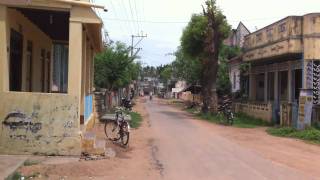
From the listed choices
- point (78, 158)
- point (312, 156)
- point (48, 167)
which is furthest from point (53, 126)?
point (312, 156)

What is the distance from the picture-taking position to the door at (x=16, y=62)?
52.7ft

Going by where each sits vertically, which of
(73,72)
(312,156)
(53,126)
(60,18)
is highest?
(60,18)

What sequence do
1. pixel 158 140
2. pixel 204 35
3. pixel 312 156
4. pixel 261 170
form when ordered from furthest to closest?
pixel 204 35
pixel 158 140
pixel 312 156
pixel 261 170

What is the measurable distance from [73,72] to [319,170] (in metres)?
6.50

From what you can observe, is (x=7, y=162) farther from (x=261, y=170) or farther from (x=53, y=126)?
(x=261, y=170)

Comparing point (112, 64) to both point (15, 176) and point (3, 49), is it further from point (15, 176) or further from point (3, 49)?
point (15, 176)

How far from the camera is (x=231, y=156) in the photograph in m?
16.4


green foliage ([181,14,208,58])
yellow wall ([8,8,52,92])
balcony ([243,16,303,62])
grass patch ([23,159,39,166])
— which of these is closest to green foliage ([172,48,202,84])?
green foliage ([181,14,208,58])

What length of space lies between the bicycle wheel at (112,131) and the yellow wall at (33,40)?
2.93 m

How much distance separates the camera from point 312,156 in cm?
1744

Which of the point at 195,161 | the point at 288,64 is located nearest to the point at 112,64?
the point at 288,64

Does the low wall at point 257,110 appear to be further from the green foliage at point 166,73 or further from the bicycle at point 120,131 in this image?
the green foliage at point 166,73

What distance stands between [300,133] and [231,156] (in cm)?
884

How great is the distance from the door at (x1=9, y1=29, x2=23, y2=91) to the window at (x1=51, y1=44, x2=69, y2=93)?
6435mm
